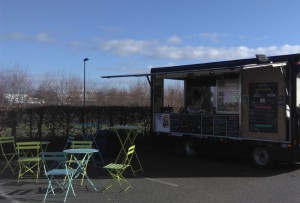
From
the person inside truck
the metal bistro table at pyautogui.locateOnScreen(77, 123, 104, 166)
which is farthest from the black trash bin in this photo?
the person inside truck

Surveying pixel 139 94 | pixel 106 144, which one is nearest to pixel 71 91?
pixel 139 94

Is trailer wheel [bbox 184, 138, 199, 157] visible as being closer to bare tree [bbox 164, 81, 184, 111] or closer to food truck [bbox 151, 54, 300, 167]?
food truck [bbox 151, 54, 300, 167]

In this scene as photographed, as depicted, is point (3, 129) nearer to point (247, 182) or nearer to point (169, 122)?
point (169, 122)

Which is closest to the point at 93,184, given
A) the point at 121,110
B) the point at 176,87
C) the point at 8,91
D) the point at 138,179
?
the point at 138,179

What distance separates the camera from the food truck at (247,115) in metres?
10.2

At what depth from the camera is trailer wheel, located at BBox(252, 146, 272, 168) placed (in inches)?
418

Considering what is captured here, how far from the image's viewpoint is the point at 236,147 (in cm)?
1155

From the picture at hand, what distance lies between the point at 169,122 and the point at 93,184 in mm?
5483

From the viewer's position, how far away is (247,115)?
36.9ft

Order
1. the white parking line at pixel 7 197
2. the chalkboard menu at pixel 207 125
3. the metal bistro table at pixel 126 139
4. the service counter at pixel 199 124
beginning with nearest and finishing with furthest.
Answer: the white parking line at pixel 7 197
the metal bistro table at pixel 126 139
the service counter at pixel 199 124
the chalkboard menu at pixel 207 125

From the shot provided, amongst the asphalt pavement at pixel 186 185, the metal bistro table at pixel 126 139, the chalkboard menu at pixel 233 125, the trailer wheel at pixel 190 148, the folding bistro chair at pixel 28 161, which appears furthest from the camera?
the trailer wheel at pixel 190 148

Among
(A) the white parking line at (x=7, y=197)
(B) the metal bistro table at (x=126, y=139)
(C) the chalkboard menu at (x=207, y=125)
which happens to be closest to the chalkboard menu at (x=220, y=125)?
(C) the chalkboard menu at (x=207, y=125)

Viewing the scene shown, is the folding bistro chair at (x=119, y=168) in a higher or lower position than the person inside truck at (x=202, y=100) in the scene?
lower

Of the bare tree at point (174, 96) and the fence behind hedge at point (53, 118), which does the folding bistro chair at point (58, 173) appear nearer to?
the fence behind hedge at point (53, 118)
